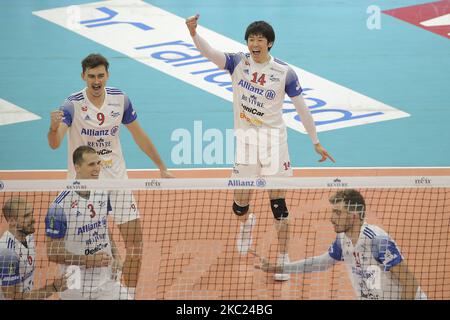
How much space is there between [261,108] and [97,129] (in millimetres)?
2160

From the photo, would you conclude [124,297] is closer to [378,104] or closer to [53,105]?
[53,105]

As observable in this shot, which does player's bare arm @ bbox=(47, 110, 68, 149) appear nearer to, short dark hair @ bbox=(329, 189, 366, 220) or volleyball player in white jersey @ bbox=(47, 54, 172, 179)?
volleyball player in white jersey @ bbox=(47, 54, 172, 179)

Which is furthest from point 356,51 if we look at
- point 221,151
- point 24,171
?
point 24,171

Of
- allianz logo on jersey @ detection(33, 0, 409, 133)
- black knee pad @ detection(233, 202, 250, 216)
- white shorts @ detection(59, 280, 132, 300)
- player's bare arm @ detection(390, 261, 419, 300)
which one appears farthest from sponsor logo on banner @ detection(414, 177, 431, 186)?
allianz logo on jersey @ detection(33, 0, 409, 133)

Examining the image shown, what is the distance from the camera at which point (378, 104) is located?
16.4 meters

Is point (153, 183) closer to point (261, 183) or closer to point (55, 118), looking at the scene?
point (261, 183)

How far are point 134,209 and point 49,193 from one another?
2753 mm

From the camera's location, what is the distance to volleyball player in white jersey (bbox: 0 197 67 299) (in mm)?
8891

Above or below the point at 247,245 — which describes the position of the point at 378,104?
above

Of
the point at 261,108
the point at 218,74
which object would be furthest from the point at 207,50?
the point at 218,74

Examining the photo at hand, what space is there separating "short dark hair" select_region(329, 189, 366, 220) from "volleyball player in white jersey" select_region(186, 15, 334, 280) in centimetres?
224

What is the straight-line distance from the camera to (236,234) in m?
11.8

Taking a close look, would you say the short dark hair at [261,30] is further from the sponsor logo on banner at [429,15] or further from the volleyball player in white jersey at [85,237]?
the sponsor logo on banner at [429,15]

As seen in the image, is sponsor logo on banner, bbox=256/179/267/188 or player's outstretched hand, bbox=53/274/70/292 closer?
player's outstretched hand, bbox=53/274/70/292
